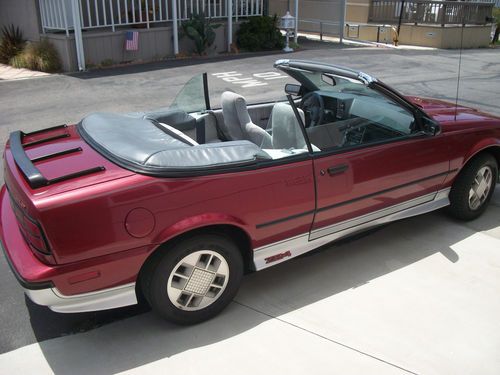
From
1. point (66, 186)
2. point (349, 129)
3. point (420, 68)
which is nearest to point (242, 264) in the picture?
point (66, 186)

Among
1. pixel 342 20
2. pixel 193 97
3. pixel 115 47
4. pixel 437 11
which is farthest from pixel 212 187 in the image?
pixel 437 11

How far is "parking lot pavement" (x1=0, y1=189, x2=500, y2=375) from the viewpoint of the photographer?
10.2ft

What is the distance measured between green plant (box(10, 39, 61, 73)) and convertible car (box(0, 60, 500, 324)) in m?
9.22

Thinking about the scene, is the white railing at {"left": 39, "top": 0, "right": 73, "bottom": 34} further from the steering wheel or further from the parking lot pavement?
the parking lot pavement

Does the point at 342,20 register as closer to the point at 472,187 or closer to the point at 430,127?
the point at 472,187

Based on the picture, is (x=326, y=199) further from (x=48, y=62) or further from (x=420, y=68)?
(x=420, y=68)

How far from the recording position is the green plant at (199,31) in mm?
14641

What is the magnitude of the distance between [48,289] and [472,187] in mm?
3700

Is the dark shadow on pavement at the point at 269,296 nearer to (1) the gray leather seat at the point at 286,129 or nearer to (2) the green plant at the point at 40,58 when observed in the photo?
(1) the gray leather seat at the point at 286,129

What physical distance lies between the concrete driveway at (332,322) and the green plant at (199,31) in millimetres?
11108

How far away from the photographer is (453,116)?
471 centimetres

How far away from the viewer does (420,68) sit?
14133 mm

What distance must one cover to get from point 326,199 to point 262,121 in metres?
1.39

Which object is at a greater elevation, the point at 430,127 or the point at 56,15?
the point at 56,15
